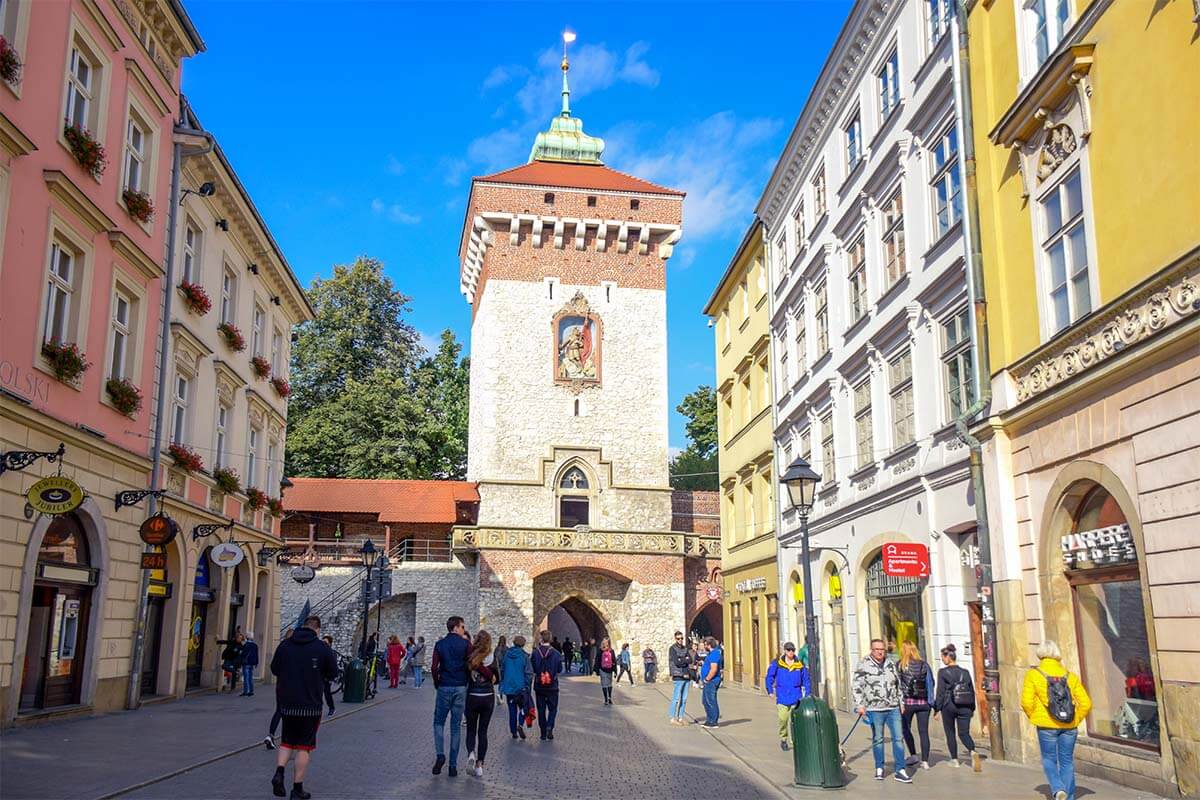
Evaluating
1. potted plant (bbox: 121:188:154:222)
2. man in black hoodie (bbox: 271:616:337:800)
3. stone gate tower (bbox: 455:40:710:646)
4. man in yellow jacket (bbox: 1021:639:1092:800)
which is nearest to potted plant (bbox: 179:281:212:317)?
potted plant (bbox: 121:188:154:222)

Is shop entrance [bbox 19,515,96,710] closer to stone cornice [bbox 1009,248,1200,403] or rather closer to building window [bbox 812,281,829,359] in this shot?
stone cornice [bbox 1009,248,1200,403]

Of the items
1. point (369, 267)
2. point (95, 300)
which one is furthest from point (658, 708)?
point (369, 267)

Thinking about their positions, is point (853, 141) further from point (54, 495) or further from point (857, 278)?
point (54, 495)

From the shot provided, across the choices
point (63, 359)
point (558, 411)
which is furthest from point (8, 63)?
point (558, 411)

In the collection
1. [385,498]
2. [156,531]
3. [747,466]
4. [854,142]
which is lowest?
[156,531]

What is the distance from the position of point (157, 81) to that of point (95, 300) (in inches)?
204

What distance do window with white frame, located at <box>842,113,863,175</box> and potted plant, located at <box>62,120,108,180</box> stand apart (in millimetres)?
13953

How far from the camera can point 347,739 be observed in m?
15.9

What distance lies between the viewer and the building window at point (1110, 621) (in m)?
11.6

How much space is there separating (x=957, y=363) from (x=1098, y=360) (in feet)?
15.7

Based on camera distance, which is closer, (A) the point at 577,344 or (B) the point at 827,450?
(B) the point at 827,450

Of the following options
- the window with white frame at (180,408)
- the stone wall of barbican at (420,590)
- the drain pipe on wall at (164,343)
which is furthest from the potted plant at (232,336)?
the stone wall of barbican at (420,590)

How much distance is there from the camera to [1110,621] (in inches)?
485

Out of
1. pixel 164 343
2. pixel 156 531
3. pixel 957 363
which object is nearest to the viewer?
pixel 957 363
